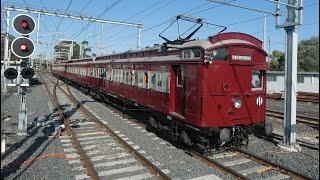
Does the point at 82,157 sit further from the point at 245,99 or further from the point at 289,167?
the point at 289,167

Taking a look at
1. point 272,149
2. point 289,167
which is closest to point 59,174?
point 289,167

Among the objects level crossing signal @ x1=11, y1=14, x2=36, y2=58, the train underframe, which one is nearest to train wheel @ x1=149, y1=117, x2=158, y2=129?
the train underframe

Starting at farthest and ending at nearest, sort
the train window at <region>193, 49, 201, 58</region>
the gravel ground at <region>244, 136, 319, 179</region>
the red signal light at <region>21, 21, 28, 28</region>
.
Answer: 1. the red signal light at <region>21, 21, 28, 28</region>
2. the train window at <region>193, 49, 201, 58</region>
3. the gravel ground at <region>244, 136, 319, 179</region>

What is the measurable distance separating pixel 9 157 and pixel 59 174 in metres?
1.96

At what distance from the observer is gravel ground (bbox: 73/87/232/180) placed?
708 centimetres

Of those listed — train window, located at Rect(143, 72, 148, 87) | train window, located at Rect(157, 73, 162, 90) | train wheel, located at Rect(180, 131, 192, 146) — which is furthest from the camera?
Result: train window, located at Rect(143, 72, 148, 87)

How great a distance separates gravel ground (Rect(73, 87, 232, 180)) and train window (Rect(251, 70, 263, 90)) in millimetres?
2866

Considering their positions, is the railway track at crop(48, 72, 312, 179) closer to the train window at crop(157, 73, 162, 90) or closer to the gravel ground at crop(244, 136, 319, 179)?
the gravel ground at crop(244, 136, 319, 179)

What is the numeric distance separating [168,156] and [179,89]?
2079 millimetres

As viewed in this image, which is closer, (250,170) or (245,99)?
(250,170)

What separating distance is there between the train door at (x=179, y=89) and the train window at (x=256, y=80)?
2.07 metres

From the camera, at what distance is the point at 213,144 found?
8.84 metres

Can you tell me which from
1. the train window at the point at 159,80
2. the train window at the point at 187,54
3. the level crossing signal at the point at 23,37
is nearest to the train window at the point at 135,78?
the train window at the point at 159,80

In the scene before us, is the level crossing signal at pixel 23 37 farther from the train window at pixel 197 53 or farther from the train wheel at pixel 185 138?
the train wheel at pixel 185 138
